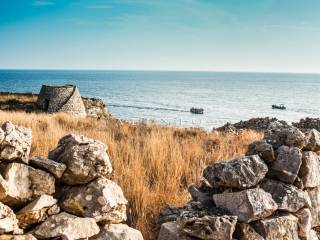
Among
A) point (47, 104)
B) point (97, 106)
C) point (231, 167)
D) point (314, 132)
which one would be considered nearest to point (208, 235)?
point (231, 167)

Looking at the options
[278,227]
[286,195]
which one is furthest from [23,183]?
[286,195]

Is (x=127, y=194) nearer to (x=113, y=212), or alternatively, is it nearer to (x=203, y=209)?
(x=203, y=209)

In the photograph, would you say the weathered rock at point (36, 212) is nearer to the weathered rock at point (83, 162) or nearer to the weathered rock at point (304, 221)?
the weathered rock at point (83, 162)

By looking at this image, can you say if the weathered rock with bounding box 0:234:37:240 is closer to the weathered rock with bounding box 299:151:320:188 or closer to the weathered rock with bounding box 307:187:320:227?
the weathered rock with bounding box 299:151:320:188

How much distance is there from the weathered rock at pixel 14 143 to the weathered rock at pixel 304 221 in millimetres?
2866

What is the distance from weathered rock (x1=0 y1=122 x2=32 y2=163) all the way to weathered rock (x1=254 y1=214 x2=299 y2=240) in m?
2.31

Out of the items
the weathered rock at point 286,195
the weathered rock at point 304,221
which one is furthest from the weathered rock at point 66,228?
the weathered rock at point 304,221

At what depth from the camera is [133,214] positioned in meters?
4.68

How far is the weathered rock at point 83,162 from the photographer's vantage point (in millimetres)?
3389

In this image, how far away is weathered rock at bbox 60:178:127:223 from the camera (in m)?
3.32

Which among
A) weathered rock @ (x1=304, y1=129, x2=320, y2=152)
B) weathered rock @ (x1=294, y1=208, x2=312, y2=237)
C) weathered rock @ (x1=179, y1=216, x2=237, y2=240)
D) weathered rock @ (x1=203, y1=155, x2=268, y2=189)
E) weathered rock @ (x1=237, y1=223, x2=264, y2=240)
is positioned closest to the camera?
weathered rock @ (x1=179, y1=216, x2=237, y2=240)

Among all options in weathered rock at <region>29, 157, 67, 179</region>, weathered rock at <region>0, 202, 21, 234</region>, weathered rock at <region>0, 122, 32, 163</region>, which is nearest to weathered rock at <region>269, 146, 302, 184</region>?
weathered rock at <region>29, 157, 67, 179</region>

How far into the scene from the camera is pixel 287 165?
14.4 ft

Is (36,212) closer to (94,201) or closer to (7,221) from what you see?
(7,221)
